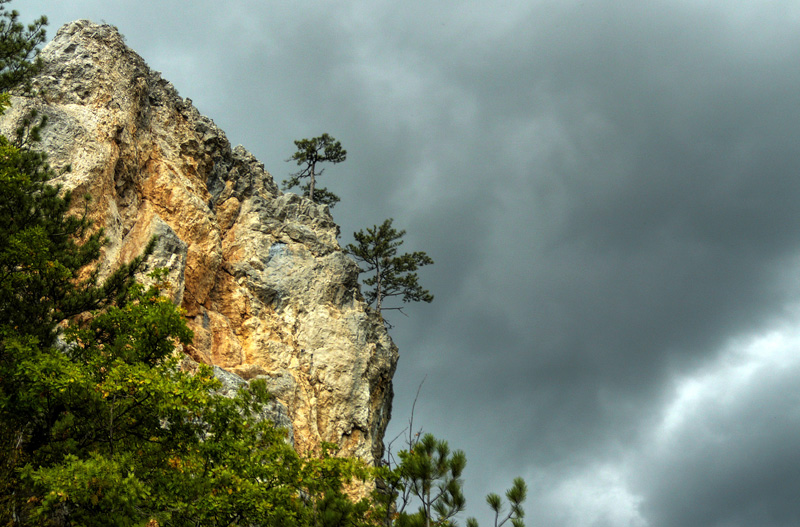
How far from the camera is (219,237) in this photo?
28469 mm

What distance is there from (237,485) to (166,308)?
13.4 ft

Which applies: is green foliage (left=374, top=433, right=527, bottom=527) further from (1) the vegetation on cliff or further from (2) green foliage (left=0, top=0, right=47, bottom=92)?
(2) green foliage (left=0, top=0, right=47, bottom=92)

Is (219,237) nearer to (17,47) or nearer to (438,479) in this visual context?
(17,47)

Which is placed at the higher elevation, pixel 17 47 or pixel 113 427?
pixel 17 47

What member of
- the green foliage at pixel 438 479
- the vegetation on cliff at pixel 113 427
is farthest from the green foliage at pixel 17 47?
the green foliage at pixel 438 479

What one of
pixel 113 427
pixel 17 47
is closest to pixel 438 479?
pixel 113 427

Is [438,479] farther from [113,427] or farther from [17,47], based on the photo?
[17,47]

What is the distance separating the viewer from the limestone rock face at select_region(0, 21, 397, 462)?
2262 centimetres

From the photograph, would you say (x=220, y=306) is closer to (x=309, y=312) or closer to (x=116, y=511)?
(x=309, y=312)

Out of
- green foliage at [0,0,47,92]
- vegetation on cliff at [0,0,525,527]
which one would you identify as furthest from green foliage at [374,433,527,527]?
green foliage at [0,0,47,92]

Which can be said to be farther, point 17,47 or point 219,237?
point 219,237

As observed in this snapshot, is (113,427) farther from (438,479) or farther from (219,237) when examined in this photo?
(219,237)

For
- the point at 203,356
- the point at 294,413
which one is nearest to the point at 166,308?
the point at 203,356

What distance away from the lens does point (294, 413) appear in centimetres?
2589
